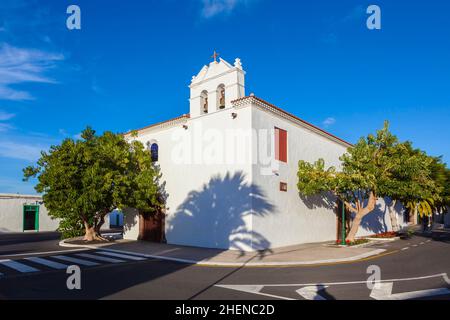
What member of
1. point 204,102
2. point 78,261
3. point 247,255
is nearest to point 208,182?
point 247,255

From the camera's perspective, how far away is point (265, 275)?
35.4 ft

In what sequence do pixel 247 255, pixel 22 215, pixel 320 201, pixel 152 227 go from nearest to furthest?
pixel 247 255 < pixel 152 227 < pixel 320 201 < pixel 22 215

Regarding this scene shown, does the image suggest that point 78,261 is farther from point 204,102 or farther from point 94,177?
point 204,102

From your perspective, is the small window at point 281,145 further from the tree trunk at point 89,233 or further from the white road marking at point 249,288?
the tree trunk at point 89,233

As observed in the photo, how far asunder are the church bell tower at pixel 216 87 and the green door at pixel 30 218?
26.9 meters

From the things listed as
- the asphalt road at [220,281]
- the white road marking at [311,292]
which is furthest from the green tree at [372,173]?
the white road marking at [311,292]

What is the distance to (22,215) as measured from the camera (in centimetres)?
3525

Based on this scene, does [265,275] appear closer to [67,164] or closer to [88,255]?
[88,255]

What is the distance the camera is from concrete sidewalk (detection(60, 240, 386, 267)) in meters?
13.1

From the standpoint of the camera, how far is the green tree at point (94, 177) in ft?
59.0

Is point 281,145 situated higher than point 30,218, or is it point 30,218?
point 281,145

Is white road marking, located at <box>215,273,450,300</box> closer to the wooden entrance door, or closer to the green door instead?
the wooden entrance door

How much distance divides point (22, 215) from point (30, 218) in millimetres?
995
